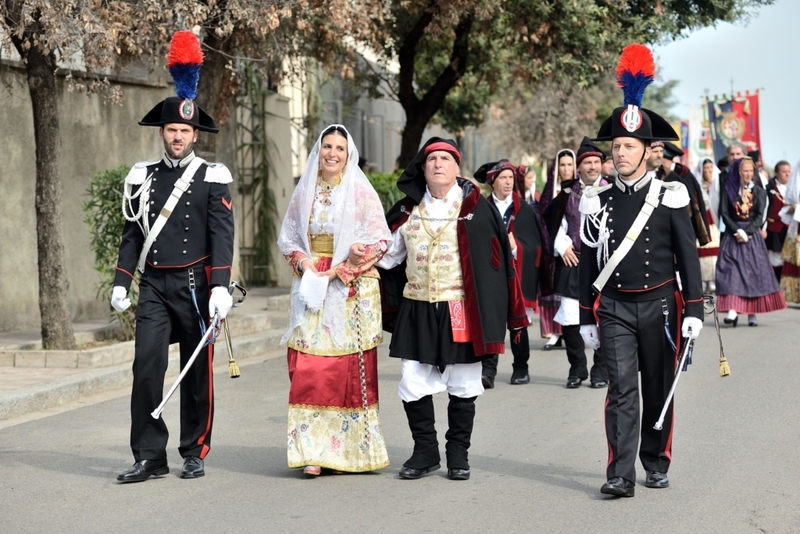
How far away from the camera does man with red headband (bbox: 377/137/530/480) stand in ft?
23.7

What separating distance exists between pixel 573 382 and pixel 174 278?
15.2 feet

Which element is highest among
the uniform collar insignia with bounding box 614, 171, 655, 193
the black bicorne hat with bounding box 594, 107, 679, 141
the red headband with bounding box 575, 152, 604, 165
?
the red headband with bounding box 575, 152, 604, 165

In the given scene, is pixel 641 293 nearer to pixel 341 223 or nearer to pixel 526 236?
pixel 341 223

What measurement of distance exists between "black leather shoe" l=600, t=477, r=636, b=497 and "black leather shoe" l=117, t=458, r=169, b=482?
255 centimetres

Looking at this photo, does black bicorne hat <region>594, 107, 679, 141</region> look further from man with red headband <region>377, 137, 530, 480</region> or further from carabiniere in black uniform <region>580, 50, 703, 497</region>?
man with red headband <region>377, 137, 530, 480</region>

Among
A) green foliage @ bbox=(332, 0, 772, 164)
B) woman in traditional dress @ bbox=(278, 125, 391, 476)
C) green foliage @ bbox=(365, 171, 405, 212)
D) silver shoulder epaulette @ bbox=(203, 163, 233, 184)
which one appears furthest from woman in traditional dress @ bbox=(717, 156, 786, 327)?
silver shoulder epaulette @ bbox=(203, 163, 233, 184)

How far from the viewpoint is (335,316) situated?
739cm

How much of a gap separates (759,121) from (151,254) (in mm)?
27396

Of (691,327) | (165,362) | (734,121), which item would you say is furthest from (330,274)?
(734,121)

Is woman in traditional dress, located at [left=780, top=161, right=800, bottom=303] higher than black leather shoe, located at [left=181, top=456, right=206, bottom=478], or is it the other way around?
woman in traditional dress, located at [left=780, top=161, right=800, bottom=303]

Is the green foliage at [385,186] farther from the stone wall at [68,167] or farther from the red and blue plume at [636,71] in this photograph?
the red and blue plume at [636,71]

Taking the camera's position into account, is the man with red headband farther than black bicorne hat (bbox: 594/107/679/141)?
Yes

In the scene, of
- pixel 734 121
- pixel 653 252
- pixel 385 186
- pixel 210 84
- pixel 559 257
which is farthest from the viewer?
pixel 734 121

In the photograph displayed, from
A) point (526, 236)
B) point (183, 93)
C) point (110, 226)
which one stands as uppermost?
point (183, 93)
